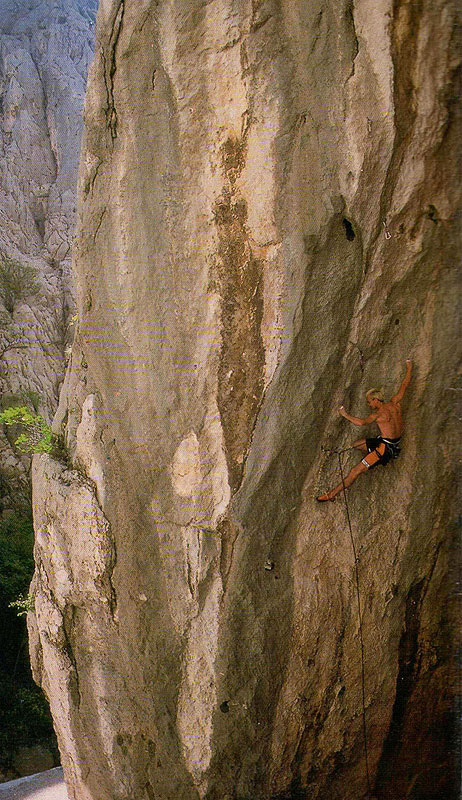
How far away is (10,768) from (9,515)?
5.44 m

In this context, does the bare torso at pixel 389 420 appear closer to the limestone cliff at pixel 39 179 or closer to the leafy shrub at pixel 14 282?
the limestone cliff at pixel 39 179

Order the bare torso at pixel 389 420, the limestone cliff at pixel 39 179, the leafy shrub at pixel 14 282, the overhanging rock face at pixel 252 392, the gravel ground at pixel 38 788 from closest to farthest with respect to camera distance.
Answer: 1. the overhanging rock face at pixel 252 392
2. the bare torso at pixel 389 420
3. the gravel ground at pixel 38 788
4. the limestone cliff at pixel 39 179
5. the leafy shrub at pixel 14 282

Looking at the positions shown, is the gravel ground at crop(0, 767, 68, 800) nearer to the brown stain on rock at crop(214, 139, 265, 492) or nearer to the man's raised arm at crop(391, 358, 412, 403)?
the brown stain on rock at crop(214, 139, 265, 492)

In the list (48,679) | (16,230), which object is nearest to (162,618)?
(48,679)

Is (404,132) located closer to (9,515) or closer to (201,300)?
(201,300)

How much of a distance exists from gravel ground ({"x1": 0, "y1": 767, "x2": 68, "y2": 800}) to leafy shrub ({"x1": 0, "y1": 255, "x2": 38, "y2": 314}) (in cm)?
1158

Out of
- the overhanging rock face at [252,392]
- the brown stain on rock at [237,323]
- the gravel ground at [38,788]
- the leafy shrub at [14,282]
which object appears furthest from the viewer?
the leafy shrub at [14,282]

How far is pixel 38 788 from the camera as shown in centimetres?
674

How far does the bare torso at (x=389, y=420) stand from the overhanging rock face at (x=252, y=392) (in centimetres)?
20

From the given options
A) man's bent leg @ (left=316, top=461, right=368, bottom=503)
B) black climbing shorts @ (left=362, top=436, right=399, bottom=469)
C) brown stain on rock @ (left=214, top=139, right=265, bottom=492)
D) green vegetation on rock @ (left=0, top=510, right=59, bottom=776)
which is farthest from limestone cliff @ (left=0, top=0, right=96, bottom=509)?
black climbing shorts @ (left=362, top=436, right=399, bottom=469)

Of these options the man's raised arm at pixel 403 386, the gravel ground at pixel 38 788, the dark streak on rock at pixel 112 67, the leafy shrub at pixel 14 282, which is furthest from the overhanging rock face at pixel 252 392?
the leafy shrub at pixel 14 282

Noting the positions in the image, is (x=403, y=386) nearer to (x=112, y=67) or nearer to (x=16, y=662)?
(x=112, y=67)

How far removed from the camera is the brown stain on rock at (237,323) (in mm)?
3701

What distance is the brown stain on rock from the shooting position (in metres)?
3.70
